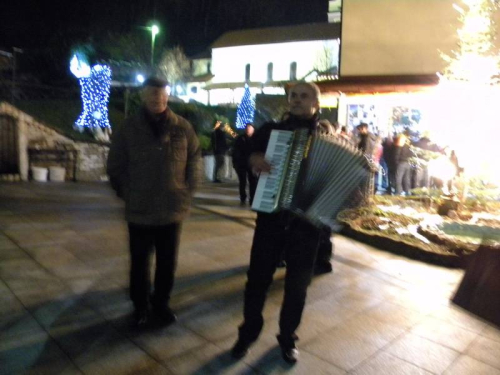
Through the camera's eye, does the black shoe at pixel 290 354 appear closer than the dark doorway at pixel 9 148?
Yes

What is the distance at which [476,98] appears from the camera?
7742 millimetres

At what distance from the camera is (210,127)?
21312mm

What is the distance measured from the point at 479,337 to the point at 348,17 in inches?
386

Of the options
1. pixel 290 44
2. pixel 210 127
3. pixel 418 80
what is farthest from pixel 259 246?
pixel 290 44

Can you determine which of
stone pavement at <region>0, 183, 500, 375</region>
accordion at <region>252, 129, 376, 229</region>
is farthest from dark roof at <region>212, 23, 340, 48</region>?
accordion at <region>252, 129, 376, 229</region>

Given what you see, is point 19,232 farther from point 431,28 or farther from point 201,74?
point 201,74

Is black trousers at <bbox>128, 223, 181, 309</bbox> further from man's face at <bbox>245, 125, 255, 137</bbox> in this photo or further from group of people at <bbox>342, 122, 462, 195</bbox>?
group of people at <bbox>342, 122, 462, 195</bbox>

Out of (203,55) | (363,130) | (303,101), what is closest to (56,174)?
(363,130)

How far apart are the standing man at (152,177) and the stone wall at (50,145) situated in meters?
9.92

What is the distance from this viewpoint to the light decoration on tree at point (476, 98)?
7.65m

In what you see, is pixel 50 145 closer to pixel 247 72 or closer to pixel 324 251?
pixel 324 251

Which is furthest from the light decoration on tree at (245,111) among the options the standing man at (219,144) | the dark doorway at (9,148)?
the dark doorway at (9,148)

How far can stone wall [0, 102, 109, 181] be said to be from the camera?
1242 cm

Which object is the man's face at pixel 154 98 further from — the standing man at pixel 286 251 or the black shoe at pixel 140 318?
the black shoe at pixel 140 318
